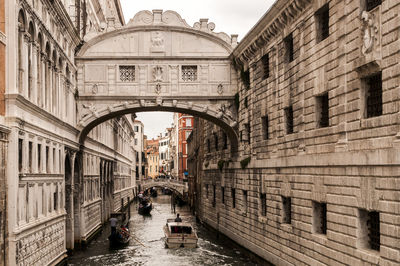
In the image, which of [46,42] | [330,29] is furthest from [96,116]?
[330,29]

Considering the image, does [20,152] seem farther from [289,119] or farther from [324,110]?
[289,119]

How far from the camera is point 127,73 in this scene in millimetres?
23844

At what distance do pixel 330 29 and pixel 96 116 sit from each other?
12671mm

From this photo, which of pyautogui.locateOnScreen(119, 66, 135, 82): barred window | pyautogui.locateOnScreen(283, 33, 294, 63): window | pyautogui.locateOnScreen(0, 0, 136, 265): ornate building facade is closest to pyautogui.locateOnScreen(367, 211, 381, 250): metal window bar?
pyautogui.locateOnScreen(283, 33, 294, 63): window

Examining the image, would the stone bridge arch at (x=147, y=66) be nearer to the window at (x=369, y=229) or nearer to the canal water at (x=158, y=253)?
the canal water at (x=158, y=253)

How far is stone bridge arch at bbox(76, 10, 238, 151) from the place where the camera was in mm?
23672

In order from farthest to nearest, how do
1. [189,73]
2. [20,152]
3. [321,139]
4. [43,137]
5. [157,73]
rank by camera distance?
[189,73], [157,73], [43,137], [20,152], [321,139]

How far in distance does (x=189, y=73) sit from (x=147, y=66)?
72.7 inches

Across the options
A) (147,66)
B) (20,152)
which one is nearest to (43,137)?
(20,152)

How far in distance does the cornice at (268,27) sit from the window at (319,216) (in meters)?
5.63

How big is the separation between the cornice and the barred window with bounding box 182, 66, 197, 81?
188 centimetres

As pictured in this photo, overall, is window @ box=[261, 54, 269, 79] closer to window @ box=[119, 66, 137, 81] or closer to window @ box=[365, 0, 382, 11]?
window @ box=[119, 66, 137, 81]

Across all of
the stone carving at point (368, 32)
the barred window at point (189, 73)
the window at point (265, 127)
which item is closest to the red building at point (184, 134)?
the barred window at point (189, 73)

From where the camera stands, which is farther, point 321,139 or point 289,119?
point 289,119
